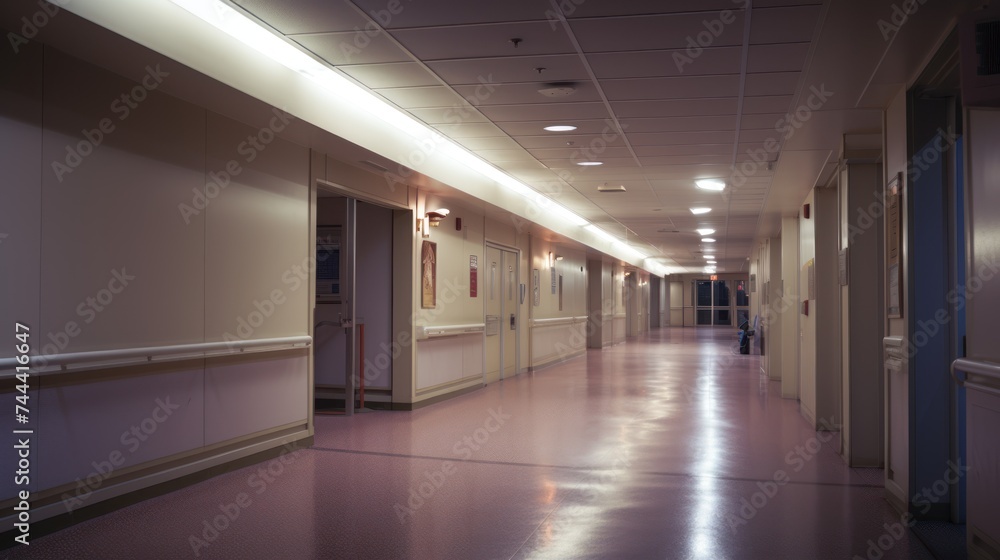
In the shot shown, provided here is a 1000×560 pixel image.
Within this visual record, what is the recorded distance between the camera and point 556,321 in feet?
53.9

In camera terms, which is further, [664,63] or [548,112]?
[548,112]

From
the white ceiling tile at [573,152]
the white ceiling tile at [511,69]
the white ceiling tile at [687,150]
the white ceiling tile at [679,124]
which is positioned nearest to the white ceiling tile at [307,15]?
the white ceiling tile at [511,69]

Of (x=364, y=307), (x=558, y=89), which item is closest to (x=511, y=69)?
(x=558, y=89)

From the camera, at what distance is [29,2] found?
3553 millimetres

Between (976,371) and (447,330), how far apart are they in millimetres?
7054

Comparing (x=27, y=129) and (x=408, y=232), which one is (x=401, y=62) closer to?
(x=27, y=129)

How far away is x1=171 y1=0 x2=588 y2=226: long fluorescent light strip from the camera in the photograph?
4723 mm

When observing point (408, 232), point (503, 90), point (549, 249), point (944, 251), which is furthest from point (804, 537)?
point (549, 249)

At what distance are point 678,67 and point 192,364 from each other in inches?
153

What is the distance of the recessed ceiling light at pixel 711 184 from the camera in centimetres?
1040

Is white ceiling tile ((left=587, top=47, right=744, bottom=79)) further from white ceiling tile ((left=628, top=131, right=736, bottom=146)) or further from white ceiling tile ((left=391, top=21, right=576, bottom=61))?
white ceiling tile ((left=628, top=131, right=736, bottom=146))

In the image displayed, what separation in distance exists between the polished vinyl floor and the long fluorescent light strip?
2891mm

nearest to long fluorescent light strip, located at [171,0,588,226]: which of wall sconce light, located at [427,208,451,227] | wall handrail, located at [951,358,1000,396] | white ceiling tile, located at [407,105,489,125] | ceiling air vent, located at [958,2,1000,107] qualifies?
white ceiling tile, located at [407,105,489,125]

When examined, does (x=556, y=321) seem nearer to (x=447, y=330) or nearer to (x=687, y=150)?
(x=447, y=330)
